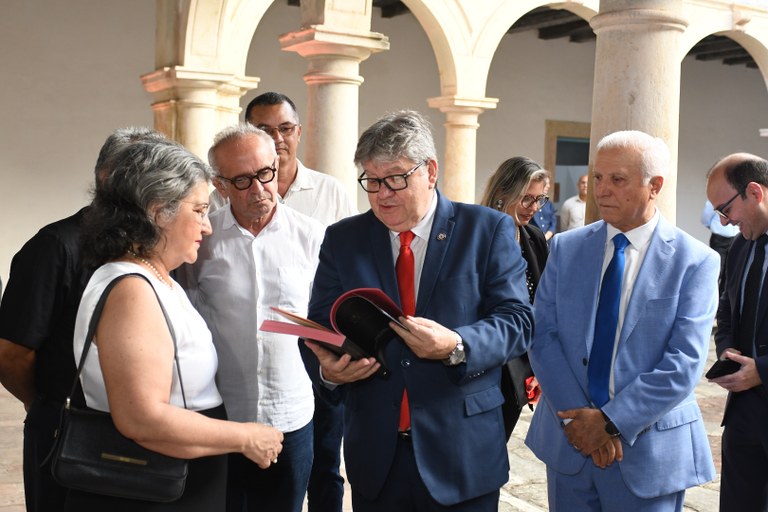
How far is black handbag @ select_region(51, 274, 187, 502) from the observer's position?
5.99 feet

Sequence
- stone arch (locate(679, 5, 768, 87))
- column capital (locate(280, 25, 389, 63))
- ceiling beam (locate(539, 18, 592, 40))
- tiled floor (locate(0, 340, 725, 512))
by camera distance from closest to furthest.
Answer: tiled floor (locate(0, 340, 725, 512)) < column capital (locate(280, 25, 389, 63)) < stone arch (locate(679, 5, 768, 87)) < ceiling beam (locate(539, 18, 592, 40))

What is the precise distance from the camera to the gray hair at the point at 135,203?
196 centimetres

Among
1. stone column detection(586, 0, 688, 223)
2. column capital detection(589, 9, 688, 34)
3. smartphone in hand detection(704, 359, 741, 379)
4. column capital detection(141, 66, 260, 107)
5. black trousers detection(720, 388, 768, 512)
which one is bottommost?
black trousers detection(720, 388, 768, 512)

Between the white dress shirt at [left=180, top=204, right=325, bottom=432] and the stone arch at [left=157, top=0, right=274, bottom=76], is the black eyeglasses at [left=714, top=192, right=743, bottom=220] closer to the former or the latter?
the white dress shirt at [left=180, top=204, right=325, bottom=432]

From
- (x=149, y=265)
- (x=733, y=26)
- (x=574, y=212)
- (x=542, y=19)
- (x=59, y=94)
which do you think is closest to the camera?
(x=149, y=265)

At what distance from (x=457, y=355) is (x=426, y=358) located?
81mm

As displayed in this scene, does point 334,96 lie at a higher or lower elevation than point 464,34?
lower

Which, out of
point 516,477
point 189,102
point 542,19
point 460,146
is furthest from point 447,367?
point 542,19

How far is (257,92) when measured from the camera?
41.9ft

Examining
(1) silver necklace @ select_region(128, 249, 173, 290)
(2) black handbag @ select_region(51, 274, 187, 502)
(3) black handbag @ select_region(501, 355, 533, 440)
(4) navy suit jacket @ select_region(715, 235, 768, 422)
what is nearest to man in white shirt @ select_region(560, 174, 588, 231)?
(4) navy suit jacket @ select_region(715, 235, 768, 422)

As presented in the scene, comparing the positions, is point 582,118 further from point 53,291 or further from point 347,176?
point 53,291

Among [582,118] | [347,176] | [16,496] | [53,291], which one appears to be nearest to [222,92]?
[347,176]

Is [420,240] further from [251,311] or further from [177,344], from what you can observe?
[177,344]

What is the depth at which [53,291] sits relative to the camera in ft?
7.72
